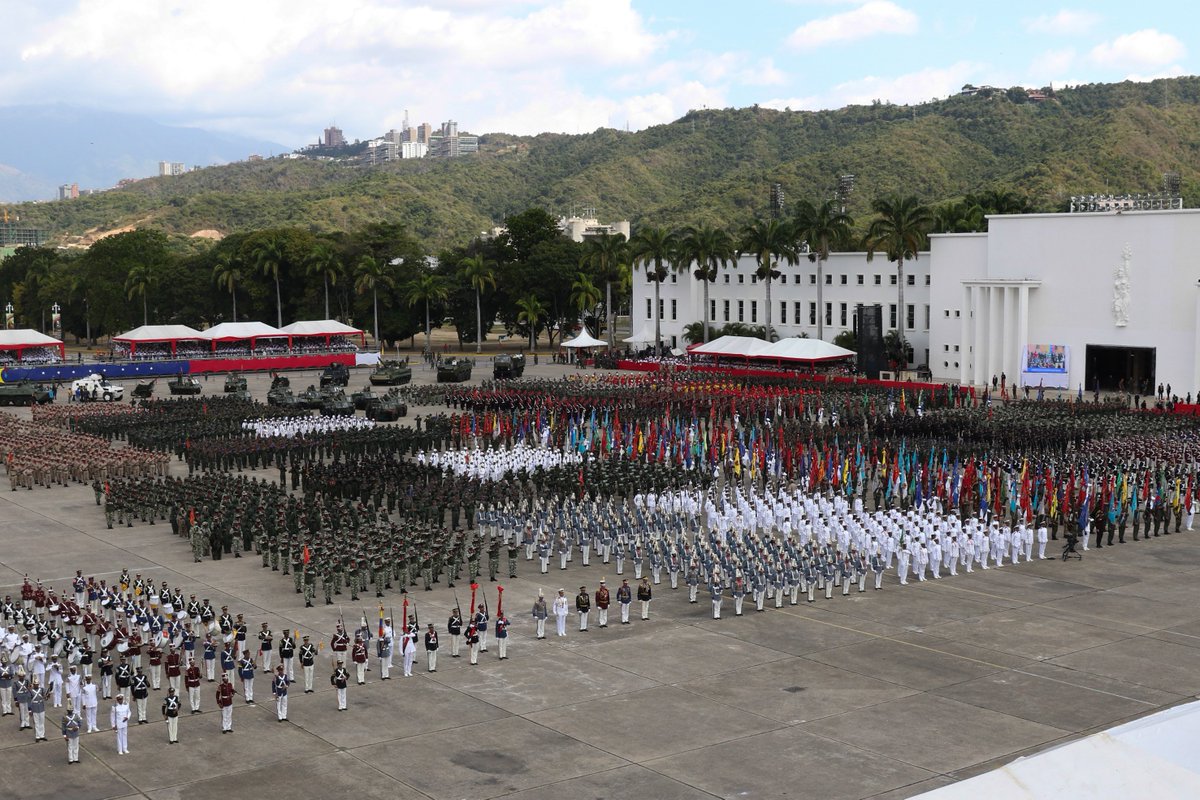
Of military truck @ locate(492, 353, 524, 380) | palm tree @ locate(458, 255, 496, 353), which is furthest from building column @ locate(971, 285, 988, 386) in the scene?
palm tree @ locate(458, 255, 496, 353)

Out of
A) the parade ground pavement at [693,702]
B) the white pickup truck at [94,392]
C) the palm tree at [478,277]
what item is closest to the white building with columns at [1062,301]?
the palm tree at [478,277]

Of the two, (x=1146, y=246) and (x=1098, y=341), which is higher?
(x=1146, y=246)

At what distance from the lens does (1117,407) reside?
157 feet

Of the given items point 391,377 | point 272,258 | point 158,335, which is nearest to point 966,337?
point 391,377

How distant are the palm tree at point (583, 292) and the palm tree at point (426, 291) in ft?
30.2

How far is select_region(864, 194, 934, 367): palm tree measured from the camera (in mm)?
67812

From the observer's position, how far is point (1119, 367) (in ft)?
196

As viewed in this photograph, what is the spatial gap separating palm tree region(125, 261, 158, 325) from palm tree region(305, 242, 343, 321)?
1535cm

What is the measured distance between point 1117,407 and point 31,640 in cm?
3972

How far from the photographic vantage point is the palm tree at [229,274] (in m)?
98.8

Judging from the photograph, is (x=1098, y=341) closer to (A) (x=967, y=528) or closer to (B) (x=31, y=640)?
(A) (x=967, y=528)

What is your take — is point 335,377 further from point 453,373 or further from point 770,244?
point 770,244

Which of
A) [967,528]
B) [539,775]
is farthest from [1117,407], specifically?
[539,775]

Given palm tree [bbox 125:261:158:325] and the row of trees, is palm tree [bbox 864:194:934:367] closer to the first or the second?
the row of trees
